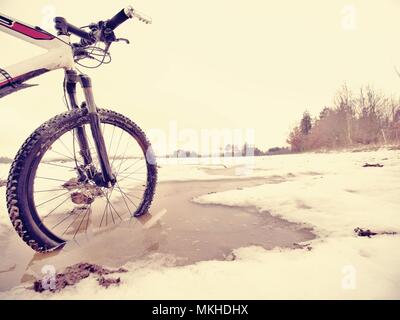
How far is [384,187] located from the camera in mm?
3105

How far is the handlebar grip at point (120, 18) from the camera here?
2289mm

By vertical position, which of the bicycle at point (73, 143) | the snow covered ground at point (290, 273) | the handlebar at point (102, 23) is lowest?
the snow covered ground at point (290, 273)

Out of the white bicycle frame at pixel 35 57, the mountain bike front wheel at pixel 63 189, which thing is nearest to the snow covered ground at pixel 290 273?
the mountain bike front wheel at pixel 63 189

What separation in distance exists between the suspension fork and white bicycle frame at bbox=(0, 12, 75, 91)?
0.54 ft

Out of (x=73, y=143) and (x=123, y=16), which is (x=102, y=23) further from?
(x=73, y=143)

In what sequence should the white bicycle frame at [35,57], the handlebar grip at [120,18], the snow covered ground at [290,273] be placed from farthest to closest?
1. the handlebar grip at [120,18]
2. the white bicycle frame at [35,57]
3. the snow covered ground at [290,273]

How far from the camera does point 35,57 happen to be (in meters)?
1.91

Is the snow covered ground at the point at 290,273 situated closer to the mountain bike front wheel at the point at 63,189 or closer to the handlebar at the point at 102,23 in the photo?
the mountain bike front wheel at the point at 63,189

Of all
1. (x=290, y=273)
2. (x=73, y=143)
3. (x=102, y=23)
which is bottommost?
(x=290, y=273)

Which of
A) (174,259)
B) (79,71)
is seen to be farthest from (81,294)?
(79,71)

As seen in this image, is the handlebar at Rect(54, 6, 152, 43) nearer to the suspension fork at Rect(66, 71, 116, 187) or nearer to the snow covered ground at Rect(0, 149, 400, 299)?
the suspension fork at Rect(66, 71, 116, 187)

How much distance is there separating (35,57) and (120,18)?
2.96ft

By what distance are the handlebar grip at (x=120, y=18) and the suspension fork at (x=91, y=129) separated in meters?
0.62

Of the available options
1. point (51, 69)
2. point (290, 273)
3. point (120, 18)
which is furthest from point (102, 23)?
point (290, 273)
